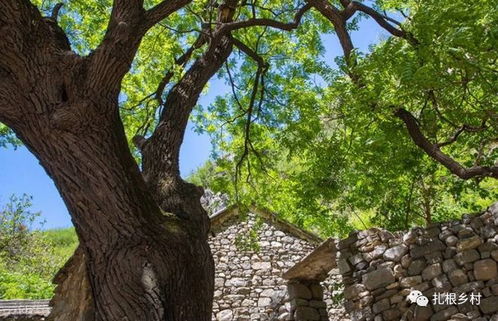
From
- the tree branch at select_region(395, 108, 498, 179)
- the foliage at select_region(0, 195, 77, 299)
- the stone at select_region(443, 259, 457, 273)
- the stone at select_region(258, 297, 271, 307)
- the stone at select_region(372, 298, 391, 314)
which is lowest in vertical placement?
the stone at select_region(372, 298, 391, 314)

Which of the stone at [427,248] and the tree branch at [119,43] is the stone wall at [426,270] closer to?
the stone at [427,248]

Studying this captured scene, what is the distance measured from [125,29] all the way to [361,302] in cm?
426

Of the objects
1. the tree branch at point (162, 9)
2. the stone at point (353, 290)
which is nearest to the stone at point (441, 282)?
the stone at point (353, 290)

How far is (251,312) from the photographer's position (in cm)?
970

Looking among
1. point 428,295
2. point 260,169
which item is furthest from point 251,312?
point 428,295

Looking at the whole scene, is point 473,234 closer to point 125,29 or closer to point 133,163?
point 133,163

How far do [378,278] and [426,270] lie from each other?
1.96ft

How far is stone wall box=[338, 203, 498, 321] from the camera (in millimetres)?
4879

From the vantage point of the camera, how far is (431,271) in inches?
206

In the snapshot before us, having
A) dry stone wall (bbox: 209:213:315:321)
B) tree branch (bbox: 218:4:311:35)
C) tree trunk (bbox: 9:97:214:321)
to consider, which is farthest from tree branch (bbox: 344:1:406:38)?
dry stone wall (bbox: 209:213:315:321)

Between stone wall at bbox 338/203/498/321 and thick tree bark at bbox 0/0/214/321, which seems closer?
thick tree bark at bbox 0/0/214/321

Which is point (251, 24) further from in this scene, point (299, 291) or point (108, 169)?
point (299, 291)

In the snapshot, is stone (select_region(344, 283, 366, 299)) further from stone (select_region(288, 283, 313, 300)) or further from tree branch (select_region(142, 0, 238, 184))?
tree branch (select_region(142, 0, 238, 184))

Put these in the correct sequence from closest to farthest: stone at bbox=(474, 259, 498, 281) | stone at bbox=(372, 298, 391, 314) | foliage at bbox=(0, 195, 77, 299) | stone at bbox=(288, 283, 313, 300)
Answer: stone at bbox=(474, 259, 498, 281), stone at bbox=(372, 298, 391, 314), stone at bbox=(288, 283, 313, 300), foliage at bbox=(0, 195, 77, 299)
